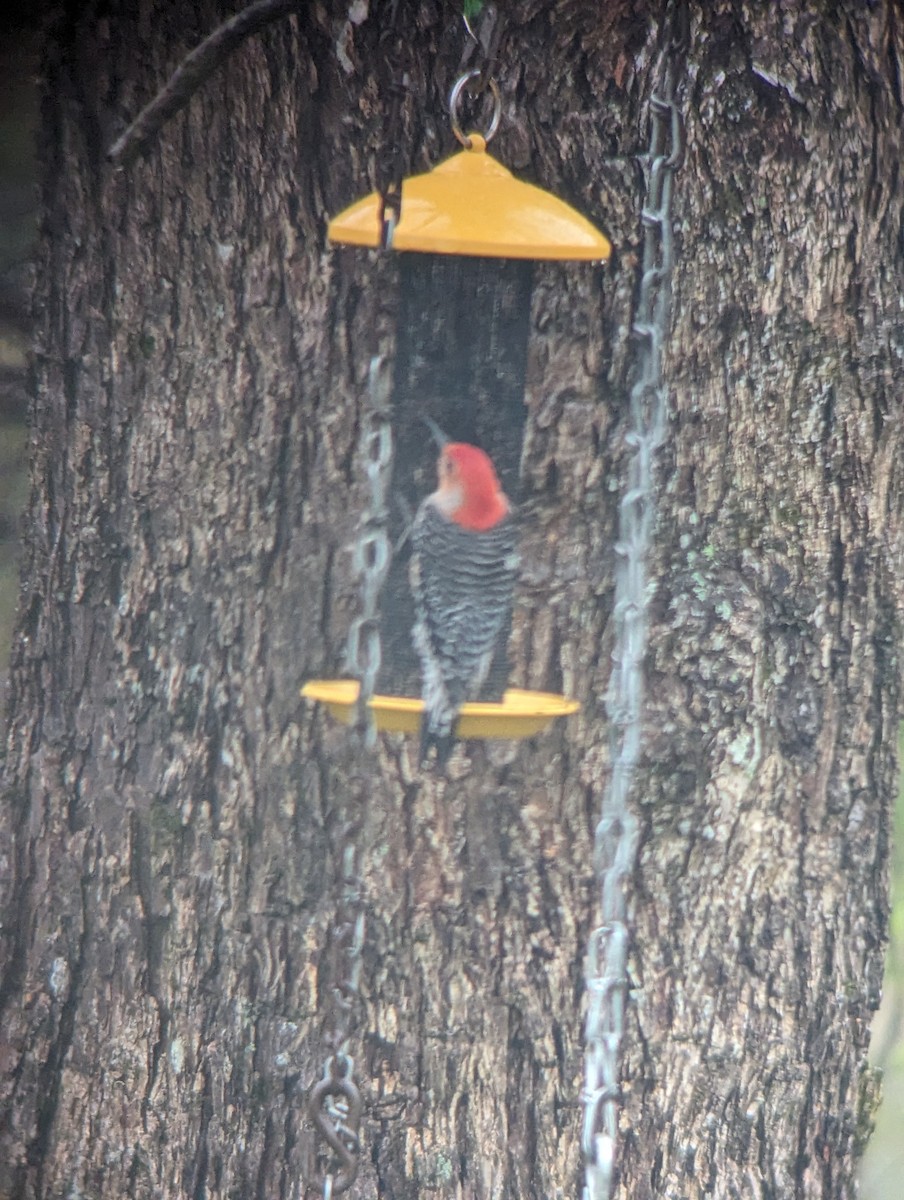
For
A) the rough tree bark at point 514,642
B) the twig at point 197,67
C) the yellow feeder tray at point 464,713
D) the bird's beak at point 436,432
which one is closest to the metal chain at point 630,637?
the rough tree bark at point 514,642

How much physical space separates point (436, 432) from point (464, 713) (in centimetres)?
47

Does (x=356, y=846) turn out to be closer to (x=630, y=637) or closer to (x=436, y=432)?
(x=630, y=637)

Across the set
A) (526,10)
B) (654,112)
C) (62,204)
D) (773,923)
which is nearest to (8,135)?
(62,204)

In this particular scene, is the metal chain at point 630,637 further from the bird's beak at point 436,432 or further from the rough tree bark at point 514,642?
the bird's beak at point 436,432

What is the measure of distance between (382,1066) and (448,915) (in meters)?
0.29

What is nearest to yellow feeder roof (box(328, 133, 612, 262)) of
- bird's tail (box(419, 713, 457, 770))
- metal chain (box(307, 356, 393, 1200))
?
metal chain (box(307, 356, 393, 1200))

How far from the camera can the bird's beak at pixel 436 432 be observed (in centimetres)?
180

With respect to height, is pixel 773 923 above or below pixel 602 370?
below

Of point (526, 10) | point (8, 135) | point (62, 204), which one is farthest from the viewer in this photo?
point (8, 135)

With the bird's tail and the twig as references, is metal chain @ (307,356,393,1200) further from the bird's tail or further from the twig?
the twig

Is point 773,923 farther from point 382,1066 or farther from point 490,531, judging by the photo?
point 490,531

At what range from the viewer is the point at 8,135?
2.21m

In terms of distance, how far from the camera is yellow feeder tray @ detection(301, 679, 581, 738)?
1566mm

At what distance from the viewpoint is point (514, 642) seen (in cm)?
192
